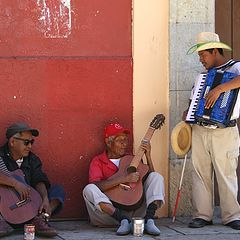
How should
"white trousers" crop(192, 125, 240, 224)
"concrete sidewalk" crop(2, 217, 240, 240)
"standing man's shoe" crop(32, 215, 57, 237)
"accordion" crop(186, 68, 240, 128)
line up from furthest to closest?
1. "white trousers" crop(192, 125, 240, 224)
2. "accordion" crop(186, 68, 240, 128)
3. "concrete sidewalk" crop(2, 217, 240, 240)
4. "standing man's shoe" crop(32, 215, 57, 237)

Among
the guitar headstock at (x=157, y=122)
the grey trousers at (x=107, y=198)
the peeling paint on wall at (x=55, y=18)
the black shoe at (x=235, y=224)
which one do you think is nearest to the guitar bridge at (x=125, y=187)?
the grey trousers at (x=107, y=198)

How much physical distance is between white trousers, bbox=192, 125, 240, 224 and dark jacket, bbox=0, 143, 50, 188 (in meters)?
1.47

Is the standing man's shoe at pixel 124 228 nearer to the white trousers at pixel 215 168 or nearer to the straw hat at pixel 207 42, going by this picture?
the white trousers at pixel 215 168

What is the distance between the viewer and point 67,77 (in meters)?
8.00

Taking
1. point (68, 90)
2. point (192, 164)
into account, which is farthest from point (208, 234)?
point (68, 90)

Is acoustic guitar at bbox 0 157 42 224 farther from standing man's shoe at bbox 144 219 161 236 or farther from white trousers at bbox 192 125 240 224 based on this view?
white trousers at bbox 192 125 240 224

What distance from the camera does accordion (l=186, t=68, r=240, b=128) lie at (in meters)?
7.40

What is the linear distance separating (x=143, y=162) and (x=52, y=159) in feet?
2.99

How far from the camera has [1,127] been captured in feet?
25.7

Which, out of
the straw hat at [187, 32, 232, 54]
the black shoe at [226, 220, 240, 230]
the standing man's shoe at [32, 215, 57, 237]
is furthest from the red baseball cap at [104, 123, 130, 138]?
the black shoe at [226, 220, 240, 230]

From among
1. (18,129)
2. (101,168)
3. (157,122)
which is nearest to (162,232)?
(101,168)

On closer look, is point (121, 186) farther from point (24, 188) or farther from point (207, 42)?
point (207, 42)

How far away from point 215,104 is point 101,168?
130cm

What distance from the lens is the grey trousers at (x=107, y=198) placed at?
753 centimetres
